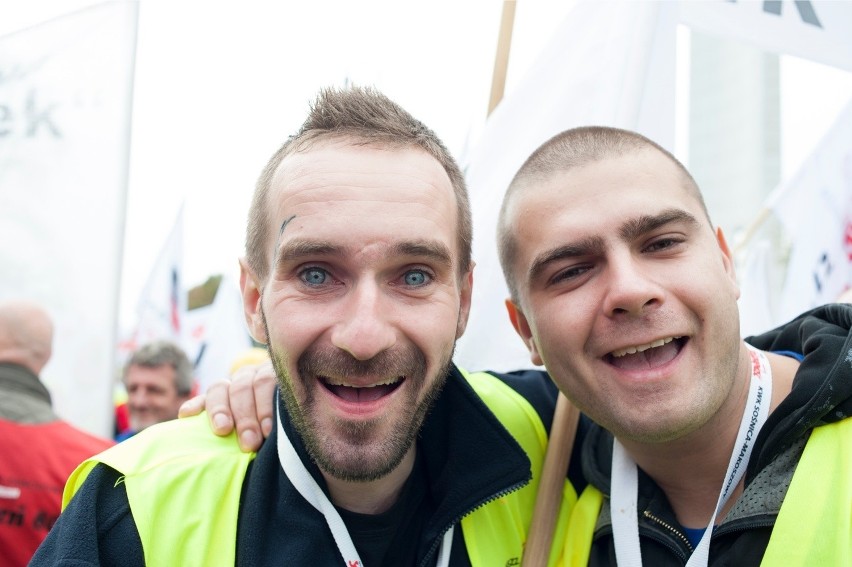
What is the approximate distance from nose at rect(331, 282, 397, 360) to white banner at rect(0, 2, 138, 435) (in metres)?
2.06

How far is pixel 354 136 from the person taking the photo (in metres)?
2.28

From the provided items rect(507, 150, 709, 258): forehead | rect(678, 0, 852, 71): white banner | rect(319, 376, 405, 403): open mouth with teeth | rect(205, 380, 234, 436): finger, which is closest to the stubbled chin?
rect(507, 150, 709, 258): forehead

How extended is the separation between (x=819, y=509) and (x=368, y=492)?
3.92ft

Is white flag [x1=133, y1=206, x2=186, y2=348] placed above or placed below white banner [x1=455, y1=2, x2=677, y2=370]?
below

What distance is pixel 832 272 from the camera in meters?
4.43

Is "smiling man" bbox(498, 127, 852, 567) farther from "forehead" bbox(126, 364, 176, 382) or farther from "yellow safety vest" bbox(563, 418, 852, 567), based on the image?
"forehead" bbox(126, 364, 176, 382)

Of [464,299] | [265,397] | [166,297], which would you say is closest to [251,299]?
[265,397]

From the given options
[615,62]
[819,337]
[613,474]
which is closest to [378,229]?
[613,474]

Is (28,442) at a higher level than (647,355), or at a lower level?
lower

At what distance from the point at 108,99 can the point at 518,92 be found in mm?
2065

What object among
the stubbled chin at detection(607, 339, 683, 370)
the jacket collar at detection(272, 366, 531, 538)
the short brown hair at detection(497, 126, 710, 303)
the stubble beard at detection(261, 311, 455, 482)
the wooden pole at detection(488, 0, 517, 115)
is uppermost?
the wooden pole at detection(488, 0, 517, 115)

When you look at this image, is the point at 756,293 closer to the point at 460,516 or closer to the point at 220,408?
the point at 460,516

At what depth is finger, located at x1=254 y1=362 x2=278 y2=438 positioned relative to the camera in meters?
2.36

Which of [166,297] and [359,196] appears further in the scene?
[166,297]
